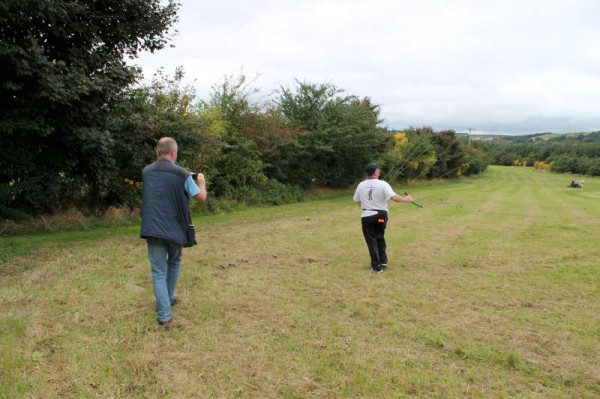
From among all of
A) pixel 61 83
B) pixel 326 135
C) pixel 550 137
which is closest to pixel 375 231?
pixel 61 83

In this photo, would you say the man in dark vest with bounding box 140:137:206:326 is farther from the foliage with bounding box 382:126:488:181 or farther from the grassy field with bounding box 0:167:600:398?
the foliage with bounding box 382:126:488:181

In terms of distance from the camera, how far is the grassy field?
351 cm

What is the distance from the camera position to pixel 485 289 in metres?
6.00

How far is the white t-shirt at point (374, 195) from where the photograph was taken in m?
6.84

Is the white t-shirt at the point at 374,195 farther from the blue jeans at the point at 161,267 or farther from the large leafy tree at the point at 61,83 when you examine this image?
the large leafy tree at the point at 61,83

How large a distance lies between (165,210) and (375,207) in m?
3.58

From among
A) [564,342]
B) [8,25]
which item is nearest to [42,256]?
[8,25]

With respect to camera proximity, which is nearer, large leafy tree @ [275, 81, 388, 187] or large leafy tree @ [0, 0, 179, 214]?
large leafy tree @ [0, 0, 179, 214]

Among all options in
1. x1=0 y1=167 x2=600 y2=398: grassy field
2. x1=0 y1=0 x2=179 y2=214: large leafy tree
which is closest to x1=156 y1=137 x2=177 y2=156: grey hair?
x1=0 y1=167 x2=600 y2=398: grassy field

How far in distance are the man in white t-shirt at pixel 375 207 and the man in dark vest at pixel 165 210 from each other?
3190 millimetres

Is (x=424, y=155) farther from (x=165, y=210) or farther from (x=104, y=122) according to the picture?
(x=165, y=210)

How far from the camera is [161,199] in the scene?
4445 millimetres

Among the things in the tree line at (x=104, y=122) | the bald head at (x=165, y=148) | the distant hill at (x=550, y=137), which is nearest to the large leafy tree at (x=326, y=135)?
the tree line at (x=104, y=122)

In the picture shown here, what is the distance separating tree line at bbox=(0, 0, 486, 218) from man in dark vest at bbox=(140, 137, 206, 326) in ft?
16.5
